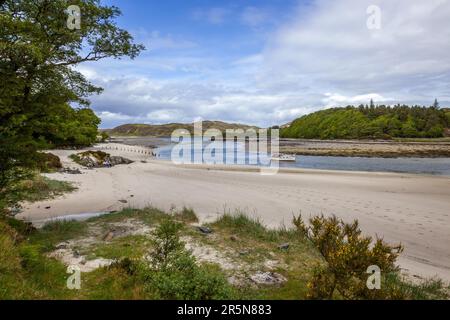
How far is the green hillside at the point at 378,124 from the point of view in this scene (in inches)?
4643

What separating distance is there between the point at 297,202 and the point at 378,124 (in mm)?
124708

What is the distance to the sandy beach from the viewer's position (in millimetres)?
11337

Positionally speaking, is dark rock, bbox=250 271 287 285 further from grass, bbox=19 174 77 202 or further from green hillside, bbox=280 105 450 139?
green hillside, bbox=280 105 450 139

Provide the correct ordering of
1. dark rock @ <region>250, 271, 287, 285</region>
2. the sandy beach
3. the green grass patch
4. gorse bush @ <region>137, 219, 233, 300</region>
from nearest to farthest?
gorse bush @ <region>137, 219, 233, 300</region> < dark rock @ <region>250, 271, 287, 285</region> < the green grass patch < the sandy beach

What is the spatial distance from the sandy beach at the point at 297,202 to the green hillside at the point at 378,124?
342 feet

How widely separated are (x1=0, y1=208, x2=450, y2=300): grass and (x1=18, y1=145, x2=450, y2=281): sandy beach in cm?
205

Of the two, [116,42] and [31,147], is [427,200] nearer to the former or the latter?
[116,42]

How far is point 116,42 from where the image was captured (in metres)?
11.2
